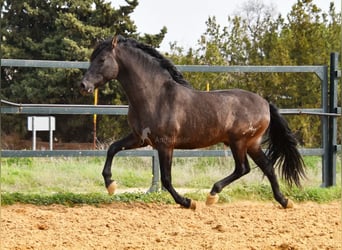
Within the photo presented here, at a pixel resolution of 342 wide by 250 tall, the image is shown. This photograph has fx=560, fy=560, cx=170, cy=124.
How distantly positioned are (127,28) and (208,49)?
3.85 ft

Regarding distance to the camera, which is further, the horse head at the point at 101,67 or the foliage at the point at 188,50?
the foliage at the point at 188,50

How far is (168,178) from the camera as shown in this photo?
14.9 ft

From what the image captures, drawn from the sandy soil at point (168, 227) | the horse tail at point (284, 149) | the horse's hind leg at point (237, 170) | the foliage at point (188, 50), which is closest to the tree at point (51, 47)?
the foliage at point (188, 50)

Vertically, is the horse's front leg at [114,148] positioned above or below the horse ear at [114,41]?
below

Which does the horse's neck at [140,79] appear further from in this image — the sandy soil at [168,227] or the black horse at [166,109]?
the sandy soil at [168,227]

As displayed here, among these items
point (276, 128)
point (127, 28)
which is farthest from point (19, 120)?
point (276, 128)

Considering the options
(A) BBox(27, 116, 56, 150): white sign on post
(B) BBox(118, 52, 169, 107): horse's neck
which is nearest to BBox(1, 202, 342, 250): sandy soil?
(A) BBox(27, 116, 56, 150): white sign on post

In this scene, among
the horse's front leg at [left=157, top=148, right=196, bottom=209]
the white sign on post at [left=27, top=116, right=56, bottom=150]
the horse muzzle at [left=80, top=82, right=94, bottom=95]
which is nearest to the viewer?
the horse muzzle at [left=80, top=82, right=94, bottom=95]

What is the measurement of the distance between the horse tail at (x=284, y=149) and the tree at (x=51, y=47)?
4.05 meters

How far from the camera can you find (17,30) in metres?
14.0

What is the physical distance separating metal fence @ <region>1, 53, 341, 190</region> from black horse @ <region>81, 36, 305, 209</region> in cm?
133

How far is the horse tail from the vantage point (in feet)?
17.7

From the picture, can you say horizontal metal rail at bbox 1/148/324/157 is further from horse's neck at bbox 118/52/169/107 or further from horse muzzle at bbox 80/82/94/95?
horse muzzle at bbox 80/82/94/95

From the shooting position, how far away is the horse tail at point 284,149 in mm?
5395
